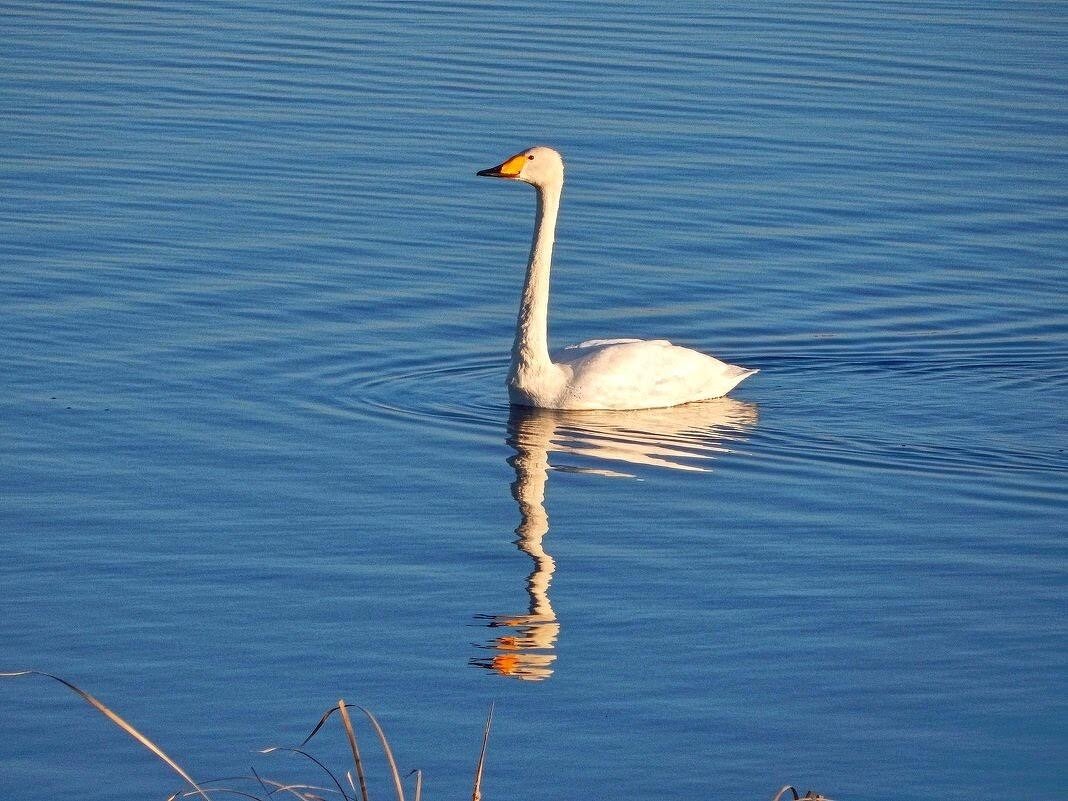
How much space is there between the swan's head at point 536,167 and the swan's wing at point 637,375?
47.7 inches

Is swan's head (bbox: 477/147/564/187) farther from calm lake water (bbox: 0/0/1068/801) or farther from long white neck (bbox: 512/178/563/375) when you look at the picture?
calm lake water (bbox: 0/0/1068/801)

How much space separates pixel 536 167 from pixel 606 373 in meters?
1.61

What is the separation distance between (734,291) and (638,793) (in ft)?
29.3

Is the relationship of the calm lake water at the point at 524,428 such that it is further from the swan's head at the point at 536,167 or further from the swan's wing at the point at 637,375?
the swan's head at the point at 536,167

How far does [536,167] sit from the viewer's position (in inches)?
523

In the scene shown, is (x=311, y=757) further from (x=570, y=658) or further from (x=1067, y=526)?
(x=1067, y=526)

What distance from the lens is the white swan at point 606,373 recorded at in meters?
12.6

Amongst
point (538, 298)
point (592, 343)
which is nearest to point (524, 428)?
point (592, 343)

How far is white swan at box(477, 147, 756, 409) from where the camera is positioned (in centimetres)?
1262

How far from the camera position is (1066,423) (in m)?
12.4

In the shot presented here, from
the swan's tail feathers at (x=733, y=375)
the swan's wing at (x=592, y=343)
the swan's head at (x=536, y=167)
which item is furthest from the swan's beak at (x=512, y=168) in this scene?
the swan's tail feathers at (x=733, y=375)

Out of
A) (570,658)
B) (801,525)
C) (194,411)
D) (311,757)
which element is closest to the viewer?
(311,757)

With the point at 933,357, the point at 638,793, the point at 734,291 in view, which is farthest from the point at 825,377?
the point at 638,793

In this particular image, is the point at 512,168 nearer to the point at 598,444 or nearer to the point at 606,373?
the point at 606,373
